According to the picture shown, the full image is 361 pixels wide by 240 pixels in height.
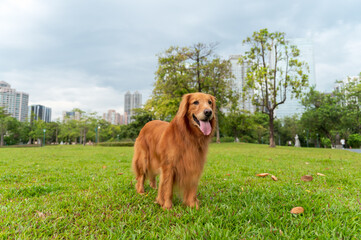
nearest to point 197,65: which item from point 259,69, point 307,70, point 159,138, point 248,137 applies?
point 259,69

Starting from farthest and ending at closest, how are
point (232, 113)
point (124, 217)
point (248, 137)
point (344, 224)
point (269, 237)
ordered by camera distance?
point (248, 137)
point (232, 113)
point (124, 217)
point (344, 224)
point (269, 237)

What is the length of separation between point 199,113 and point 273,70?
18798 millimetres

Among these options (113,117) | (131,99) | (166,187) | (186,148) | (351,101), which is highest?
(131,99)

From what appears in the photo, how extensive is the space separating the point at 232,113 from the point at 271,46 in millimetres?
9487

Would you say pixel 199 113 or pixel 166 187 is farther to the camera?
pixel 166 187

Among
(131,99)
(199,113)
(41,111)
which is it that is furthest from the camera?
(131,99)

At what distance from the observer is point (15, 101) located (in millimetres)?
74000

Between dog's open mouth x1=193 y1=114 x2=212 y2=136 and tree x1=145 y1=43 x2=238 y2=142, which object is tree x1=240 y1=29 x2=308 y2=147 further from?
dog's open mouth x1=193 y1=114 x2=212 y2=136

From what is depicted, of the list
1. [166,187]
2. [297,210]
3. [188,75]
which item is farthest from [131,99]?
[297,210]

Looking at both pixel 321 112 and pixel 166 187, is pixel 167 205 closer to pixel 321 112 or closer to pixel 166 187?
pixel 166 187

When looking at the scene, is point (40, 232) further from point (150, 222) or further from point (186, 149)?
point (186, 149)

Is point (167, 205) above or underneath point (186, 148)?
underneath

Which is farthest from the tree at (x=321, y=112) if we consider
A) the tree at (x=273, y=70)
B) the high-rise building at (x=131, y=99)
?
the high-rise building at (x=131, y=99)

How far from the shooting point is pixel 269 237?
66.1 inches
